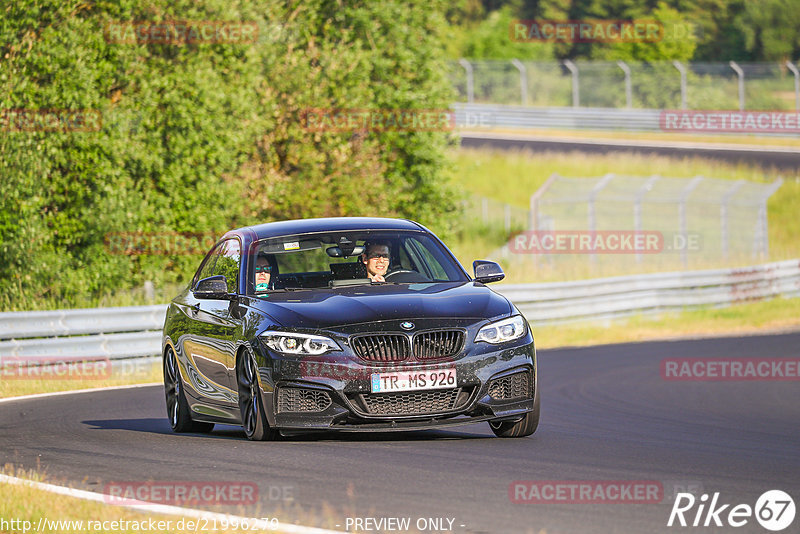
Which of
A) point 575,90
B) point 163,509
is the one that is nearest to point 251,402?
point 163,509

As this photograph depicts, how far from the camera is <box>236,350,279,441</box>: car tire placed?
9344 mm

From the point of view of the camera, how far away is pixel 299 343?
9.05m

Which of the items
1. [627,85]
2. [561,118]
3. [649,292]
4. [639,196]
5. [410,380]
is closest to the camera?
[410,380]

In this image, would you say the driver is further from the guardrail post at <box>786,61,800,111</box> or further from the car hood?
the guardrail post at <box>786,61,800,111</box>

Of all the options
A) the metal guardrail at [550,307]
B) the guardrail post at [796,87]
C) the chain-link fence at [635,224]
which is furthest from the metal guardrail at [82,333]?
the guardrail post at [796,87]

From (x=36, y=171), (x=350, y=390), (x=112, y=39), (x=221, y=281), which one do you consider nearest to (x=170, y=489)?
(x=350, y=390)

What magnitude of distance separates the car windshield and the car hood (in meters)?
0.32

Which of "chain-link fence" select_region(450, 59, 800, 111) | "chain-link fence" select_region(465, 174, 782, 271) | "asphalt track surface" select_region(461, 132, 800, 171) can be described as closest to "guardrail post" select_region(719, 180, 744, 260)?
"chain-link fence" select_region(465, 174, 782, 271)

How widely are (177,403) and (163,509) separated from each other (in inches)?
174

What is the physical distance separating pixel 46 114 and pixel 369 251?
546 inches

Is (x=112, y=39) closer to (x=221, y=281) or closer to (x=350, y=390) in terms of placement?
(x=221, y=281)

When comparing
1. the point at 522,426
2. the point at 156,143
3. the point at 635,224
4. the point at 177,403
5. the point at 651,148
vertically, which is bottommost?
the point at 651,148

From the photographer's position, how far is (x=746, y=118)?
161 feet

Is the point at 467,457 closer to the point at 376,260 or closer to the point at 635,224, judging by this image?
the point at 376,260
